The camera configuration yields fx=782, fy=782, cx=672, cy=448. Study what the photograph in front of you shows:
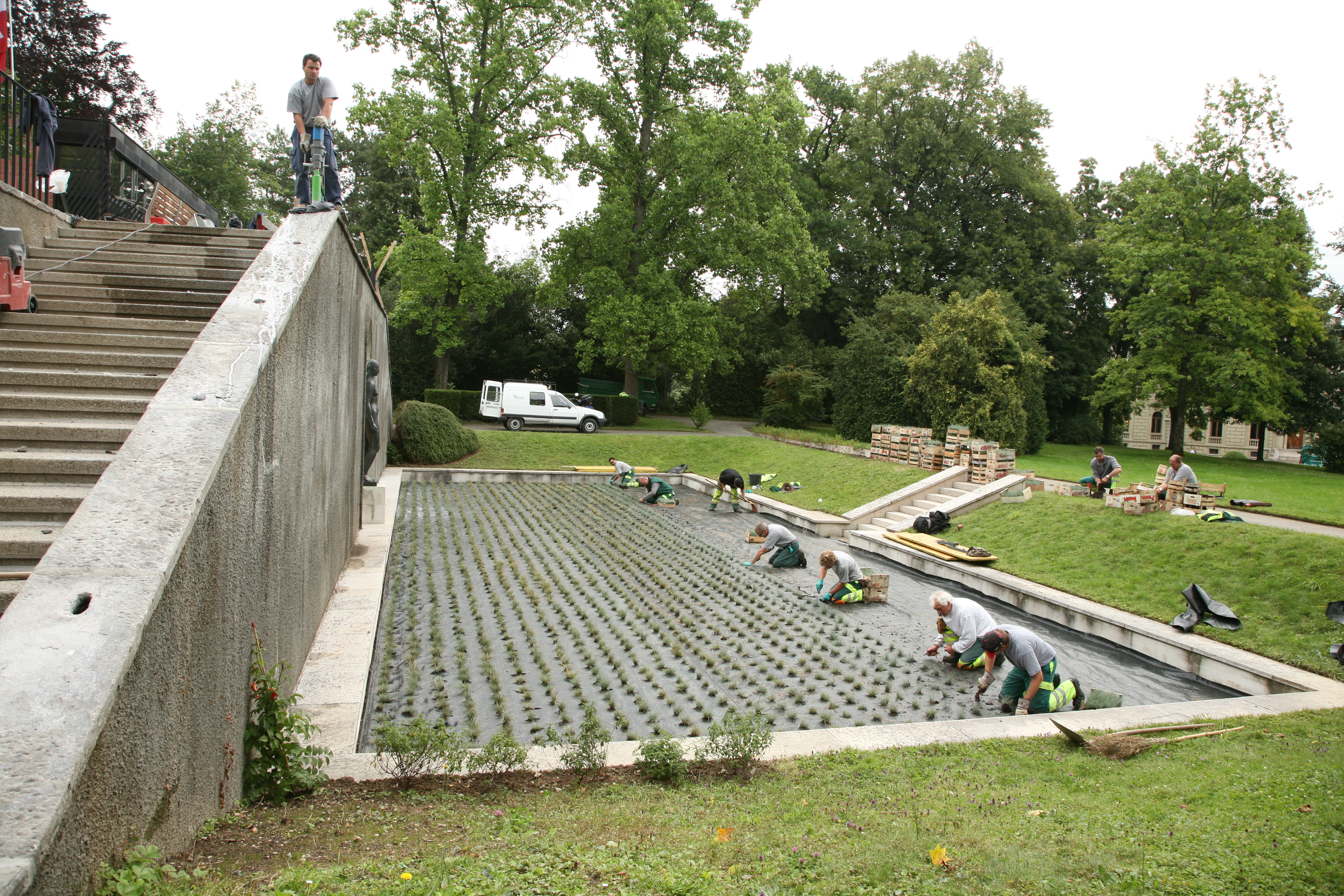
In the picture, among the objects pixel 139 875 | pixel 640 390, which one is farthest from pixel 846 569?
pixel 640 390

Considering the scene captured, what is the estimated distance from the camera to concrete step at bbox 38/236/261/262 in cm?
823

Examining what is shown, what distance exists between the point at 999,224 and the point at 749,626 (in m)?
36.4

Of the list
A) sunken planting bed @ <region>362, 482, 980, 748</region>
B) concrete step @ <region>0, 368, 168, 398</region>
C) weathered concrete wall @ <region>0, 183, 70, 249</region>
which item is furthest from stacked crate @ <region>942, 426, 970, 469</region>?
weathered concrete wall @ <region>0, 183, 70, 249</region>

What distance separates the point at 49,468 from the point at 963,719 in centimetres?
736

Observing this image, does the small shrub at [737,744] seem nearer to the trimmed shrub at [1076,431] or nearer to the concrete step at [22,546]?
the concrete step at [22,546]

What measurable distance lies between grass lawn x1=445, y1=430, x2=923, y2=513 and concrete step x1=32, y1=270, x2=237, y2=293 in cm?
1352

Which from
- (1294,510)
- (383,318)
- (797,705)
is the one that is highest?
(383,318)

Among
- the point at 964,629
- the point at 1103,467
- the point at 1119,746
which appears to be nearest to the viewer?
the point at 1119,746

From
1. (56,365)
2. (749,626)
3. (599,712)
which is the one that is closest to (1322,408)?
(749,626)

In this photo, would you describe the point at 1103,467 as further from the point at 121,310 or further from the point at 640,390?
the point at 640,390

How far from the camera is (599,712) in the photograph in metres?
6.89

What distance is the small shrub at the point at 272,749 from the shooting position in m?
4.25

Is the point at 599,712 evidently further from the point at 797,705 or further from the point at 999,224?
the point at 999,224

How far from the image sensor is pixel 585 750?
5.12 meters
